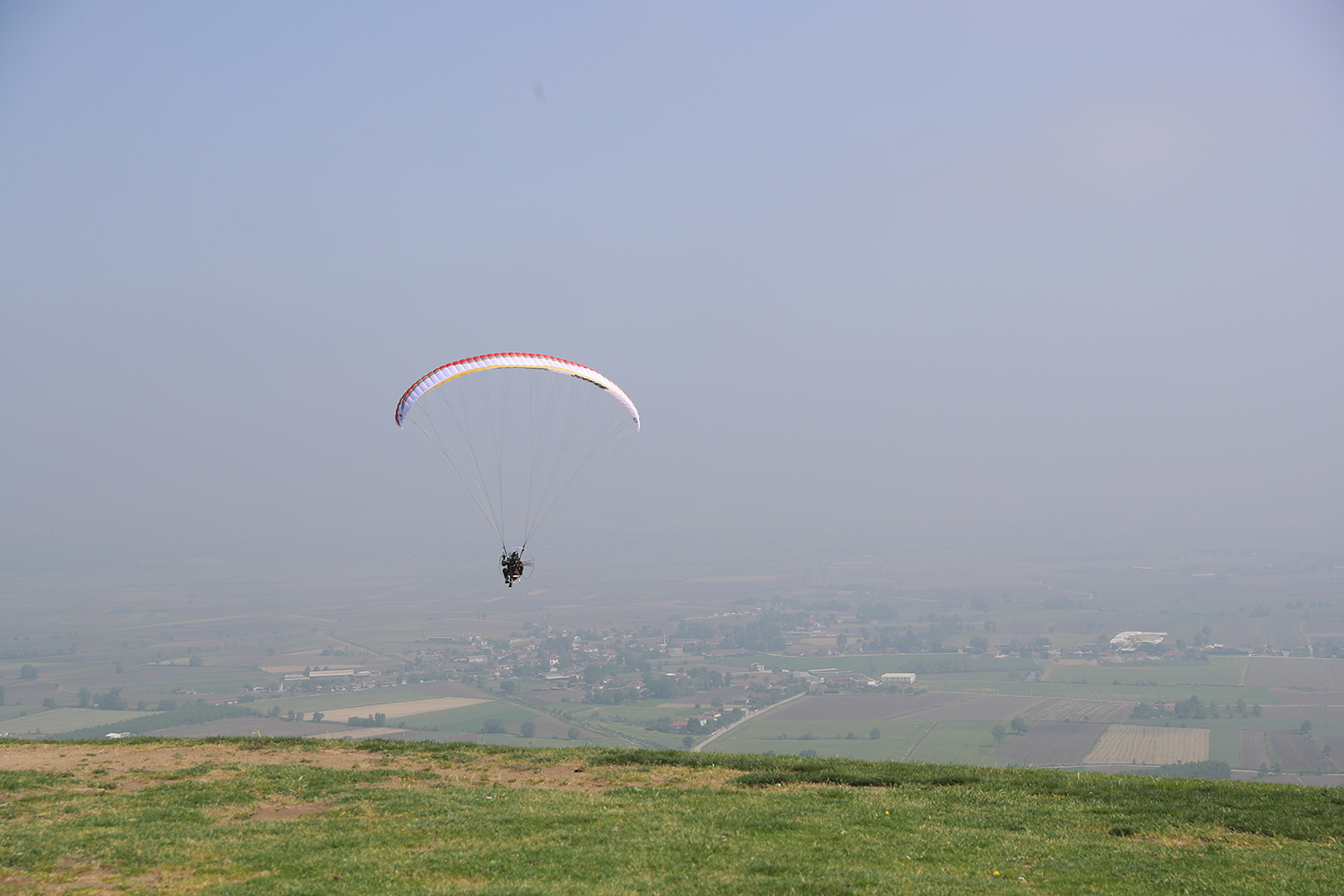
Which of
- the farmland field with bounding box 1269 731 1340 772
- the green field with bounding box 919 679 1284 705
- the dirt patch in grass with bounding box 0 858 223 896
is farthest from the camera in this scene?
the green field with bounding box 919 679 1284 705

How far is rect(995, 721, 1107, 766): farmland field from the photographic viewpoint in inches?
2170

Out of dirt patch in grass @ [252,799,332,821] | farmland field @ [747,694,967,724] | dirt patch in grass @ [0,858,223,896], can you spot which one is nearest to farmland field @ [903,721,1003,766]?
farmland field @ [747,694,967,724]

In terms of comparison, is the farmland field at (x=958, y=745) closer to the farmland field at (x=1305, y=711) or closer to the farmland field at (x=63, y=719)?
the farmland field at (x=1305, y=711)

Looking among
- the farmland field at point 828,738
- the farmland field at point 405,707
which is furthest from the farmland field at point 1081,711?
the farmland field at point 405,707

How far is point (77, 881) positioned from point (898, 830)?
40.7 ft

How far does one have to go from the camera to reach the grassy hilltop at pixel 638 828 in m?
11.6

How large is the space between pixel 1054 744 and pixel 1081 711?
16.9 metres

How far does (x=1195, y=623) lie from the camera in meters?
137

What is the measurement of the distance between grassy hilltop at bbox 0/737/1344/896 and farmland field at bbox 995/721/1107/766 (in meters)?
41.7

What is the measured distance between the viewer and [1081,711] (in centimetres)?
7469

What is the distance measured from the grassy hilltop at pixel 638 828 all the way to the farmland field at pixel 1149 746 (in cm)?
4495

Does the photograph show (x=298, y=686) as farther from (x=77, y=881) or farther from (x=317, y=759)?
(x=77, y=881)

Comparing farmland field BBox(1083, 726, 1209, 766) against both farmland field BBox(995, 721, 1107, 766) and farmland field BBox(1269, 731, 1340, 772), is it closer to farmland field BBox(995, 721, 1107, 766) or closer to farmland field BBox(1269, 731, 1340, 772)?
farmland field BBox(995, 721, 1107, 766)

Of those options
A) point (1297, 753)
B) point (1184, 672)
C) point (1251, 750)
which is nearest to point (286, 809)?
point (1251, 750)
